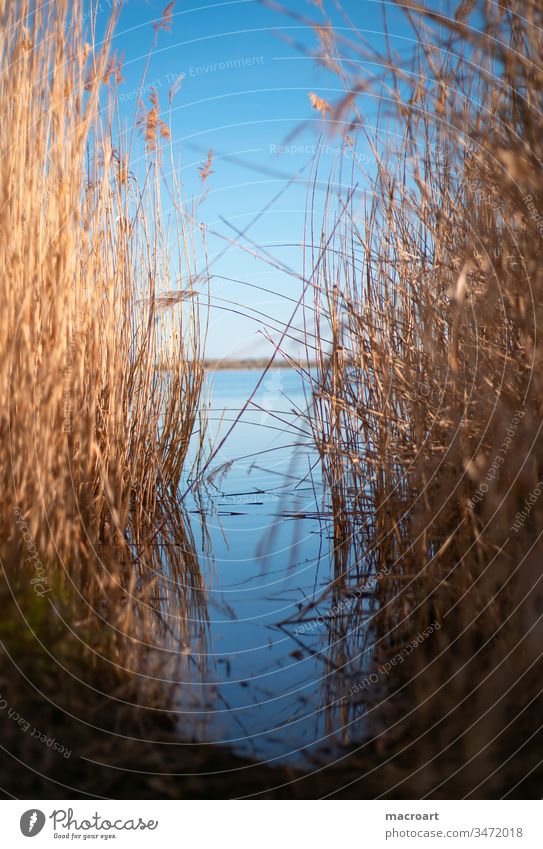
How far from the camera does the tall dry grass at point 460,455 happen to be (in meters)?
0.98

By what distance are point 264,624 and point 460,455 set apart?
0.60m

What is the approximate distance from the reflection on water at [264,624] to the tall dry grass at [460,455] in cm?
6

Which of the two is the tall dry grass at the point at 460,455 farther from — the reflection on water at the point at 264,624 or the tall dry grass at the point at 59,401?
the tall dry grass at the point at 59,401

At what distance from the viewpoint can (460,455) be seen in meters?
1.21

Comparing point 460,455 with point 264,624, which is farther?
point 264,624

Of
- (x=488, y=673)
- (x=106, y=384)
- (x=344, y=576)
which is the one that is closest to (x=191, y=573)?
(x=344, y=576)

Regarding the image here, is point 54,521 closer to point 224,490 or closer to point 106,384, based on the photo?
point 106,384

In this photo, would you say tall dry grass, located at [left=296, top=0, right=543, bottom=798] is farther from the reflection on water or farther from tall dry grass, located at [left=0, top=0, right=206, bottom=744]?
tall dry grass, located at [left=0, top=0, right=206, bottom=744]

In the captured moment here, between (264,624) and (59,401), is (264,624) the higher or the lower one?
the lower one

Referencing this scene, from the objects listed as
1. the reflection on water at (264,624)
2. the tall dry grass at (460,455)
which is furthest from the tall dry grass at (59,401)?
the tall dry grass at (460,455)

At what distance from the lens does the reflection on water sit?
3.59 ft

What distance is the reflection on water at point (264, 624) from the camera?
1094 millimetres

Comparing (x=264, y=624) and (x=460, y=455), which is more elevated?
(x=460, y=455)

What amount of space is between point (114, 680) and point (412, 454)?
2.39 ft
